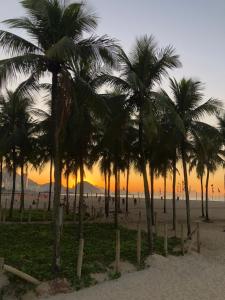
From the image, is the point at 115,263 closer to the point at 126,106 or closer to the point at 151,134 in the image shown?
the point at 151,134

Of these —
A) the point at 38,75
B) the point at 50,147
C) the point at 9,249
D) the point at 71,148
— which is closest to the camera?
the point at 38,75

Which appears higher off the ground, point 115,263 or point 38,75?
point 38,75

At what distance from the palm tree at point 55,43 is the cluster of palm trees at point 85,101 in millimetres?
35

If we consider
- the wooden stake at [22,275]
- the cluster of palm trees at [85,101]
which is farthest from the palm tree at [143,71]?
the wooden stake at [22,275]

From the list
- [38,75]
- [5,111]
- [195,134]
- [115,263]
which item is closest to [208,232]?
[195,134]

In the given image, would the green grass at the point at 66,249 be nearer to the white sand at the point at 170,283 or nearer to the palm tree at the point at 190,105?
the white sand at the point at 170,283

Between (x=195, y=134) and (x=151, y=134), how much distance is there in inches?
221

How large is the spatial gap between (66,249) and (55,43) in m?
9.25

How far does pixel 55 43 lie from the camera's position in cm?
1453

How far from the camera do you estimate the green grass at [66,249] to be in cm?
1459

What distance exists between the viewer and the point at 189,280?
15516 mm

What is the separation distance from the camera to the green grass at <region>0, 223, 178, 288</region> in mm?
14594

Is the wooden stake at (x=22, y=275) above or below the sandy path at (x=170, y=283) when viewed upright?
above

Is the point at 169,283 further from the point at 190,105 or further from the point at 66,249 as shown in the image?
the point at 190,105
